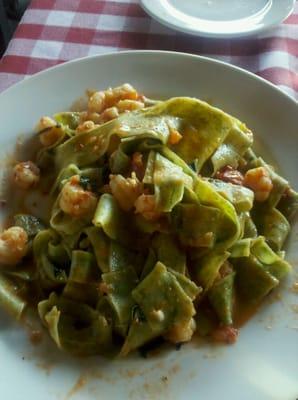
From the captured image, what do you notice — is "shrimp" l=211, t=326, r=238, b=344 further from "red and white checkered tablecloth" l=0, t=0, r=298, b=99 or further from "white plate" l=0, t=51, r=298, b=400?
"red and white checkered tablecloth" l=0, t=0, r=298, b=99

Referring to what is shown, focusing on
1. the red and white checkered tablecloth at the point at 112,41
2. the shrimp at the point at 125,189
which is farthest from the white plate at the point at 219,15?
the shrimp at the point at 125,189

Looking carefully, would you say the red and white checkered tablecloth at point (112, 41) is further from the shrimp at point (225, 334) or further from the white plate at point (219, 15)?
the shrimp at point (225, 334)

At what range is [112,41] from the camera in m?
3.27

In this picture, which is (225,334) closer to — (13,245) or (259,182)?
(259,182)

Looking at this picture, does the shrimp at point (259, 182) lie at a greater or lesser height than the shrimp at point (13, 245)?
greater

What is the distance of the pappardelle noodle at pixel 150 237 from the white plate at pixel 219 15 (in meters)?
0.89

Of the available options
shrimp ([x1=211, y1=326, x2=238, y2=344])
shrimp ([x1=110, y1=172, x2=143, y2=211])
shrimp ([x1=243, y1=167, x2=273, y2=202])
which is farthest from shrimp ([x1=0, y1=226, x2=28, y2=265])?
shrimp ([x1=243, y1=167, x2=273, y2=202])

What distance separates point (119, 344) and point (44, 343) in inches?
10.4

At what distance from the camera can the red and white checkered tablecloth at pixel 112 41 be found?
307 cm

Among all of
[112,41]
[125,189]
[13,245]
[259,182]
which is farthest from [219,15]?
[13,245]

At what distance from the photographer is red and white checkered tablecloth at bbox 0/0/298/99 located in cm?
307

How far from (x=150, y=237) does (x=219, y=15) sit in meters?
1.71

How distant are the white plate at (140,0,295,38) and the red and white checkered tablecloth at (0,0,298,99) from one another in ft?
0.35

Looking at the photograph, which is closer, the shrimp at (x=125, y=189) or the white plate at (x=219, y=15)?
the shrimp at (x=125, y=189)
